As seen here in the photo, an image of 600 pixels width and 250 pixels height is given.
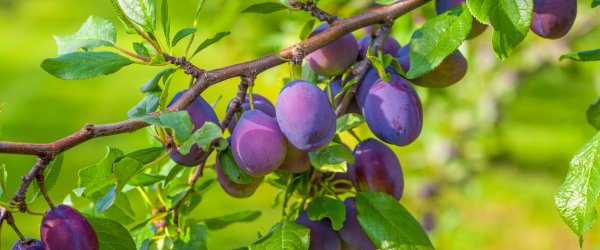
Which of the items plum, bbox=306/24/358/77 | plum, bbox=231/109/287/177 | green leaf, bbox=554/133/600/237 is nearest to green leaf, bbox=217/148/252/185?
plum, bbox=231/109/287/177

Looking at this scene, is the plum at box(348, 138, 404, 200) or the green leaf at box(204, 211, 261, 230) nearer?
the plum at box(348, 138, 404, 200)

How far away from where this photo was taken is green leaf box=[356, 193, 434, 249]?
23.2 inches

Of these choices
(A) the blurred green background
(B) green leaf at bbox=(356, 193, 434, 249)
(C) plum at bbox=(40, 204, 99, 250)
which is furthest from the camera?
(A) the blurred green background

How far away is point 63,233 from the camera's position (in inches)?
19.1

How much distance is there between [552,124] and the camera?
120 inches

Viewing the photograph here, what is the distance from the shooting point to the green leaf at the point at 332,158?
1.87 feet

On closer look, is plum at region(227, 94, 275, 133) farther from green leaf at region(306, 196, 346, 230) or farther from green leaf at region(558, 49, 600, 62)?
green leaf at region(558, 49, 600, 62)

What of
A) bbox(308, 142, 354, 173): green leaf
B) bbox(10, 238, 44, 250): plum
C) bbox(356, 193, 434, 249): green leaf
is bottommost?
bbox(10, 238, 44, 250): plum

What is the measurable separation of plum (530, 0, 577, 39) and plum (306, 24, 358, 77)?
0.16 metres

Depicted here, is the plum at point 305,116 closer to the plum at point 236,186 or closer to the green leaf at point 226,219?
the plum at point 236,186

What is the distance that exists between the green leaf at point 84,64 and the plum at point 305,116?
0.13 metres

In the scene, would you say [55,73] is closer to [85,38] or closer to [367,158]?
[85,38]

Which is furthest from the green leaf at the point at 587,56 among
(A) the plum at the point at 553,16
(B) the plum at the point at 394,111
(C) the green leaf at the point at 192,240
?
(C) the green leaf at the point at 192,240

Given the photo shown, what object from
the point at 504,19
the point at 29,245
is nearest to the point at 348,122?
the point at 504,19
